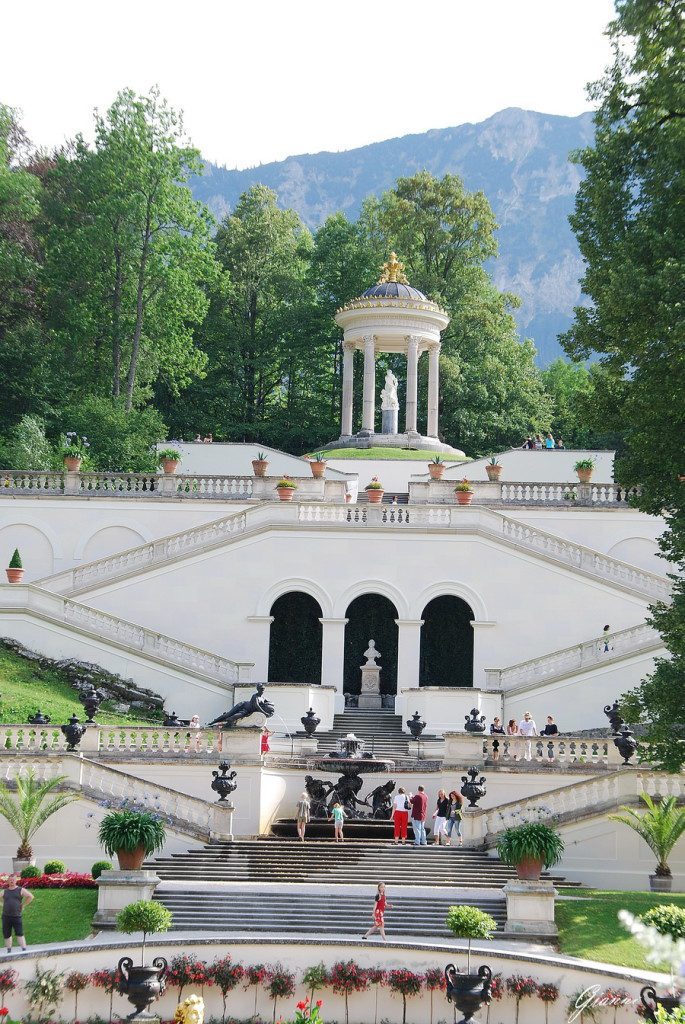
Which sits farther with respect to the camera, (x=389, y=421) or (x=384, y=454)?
(x=389, y=421)

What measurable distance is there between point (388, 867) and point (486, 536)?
14367mm

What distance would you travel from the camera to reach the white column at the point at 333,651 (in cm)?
3825

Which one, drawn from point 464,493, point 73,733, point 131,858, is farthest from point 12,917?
point 464,493

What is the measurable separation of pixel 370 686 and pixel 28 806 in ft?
45.2

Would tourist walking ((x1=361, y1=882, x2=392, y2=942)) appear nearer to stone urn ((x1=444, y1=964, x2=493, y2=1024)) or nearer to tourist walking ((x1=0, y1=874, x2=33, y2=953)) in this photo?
stone urn ((x1=444, y1=964, x2=493, y2=1024))

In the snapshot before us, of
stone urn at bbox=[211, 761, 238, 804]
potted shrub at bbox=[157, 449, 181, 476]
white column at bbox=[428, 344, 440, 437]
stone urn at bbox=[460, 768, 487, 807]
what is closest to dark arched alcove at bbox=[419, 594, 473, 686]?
potted shrub at bbox=[157, 449, 181, 476]

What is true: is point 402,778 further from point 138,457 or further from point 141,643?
point 138,457

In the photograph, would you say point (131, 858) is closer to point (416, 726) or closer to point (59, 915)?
point (59, 915)

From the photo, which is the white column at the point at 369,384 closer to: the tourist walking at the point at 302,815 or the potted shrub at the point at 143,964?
the tourist walking at the point at 302,815

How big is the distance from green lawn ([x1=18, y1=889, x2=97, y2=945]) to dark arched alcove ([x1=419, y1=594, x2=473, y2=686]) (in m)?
15.9

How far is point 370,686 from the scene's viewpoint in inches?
1508

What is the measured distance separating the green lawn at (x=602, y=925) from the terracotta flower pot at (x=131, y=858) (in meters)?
7.01

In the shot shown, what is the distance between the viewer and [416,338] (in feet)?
170

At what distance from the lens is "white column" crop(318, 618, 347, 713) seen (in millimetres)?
38250
